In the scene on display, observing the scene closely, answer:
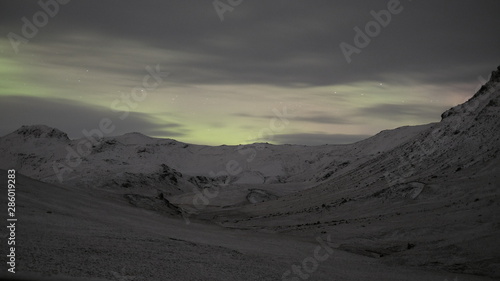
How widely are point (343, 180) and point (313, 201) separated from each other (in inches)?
314

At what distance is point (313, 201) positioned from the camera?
137 feet

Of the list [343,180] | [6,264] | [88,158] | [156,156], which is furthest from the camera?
[156,156]

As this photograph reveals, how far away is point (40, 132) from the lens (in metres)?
155

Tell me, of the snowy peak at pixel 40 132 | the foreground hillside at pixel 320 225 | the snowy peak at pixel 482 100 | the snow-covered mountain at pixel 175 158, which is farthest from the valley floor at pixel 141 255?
the snowy peak at pixel 40 132

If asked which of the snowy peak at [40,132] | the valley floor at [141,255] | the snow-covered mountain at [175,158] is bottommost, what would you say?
the valley floor at [141,255]

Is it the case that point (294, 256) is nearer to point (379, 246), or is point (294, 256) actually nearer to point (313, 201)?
point (379, 246)

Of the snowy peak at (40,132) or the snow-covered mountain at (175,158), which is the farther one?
the snowy peak at (40,132)

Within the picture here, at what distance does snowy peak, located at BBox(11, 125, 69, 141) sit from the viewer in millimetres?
153000

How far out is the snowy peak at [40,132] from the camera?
502 ft

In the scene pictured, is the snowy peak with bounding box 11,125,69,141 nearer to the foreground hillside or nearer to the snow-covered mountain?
the snow-covered mountain

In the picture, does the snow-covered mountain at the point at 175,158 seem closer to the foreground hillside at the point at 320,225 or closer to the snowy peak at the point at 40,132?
the snowy peak at the point at 40,132

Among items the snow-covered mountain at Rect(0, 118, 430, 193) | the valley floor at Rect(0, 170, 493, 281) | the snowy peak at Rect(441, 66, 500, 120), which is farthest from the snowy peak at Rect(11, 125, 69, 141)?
the valley floor at Rect(0, 170, 493, 281)

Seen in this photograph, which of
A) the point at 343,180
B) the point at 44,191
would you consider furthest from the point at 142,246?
the point at 343,180

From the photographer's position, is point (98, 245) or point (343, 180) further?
point (343, 180)
